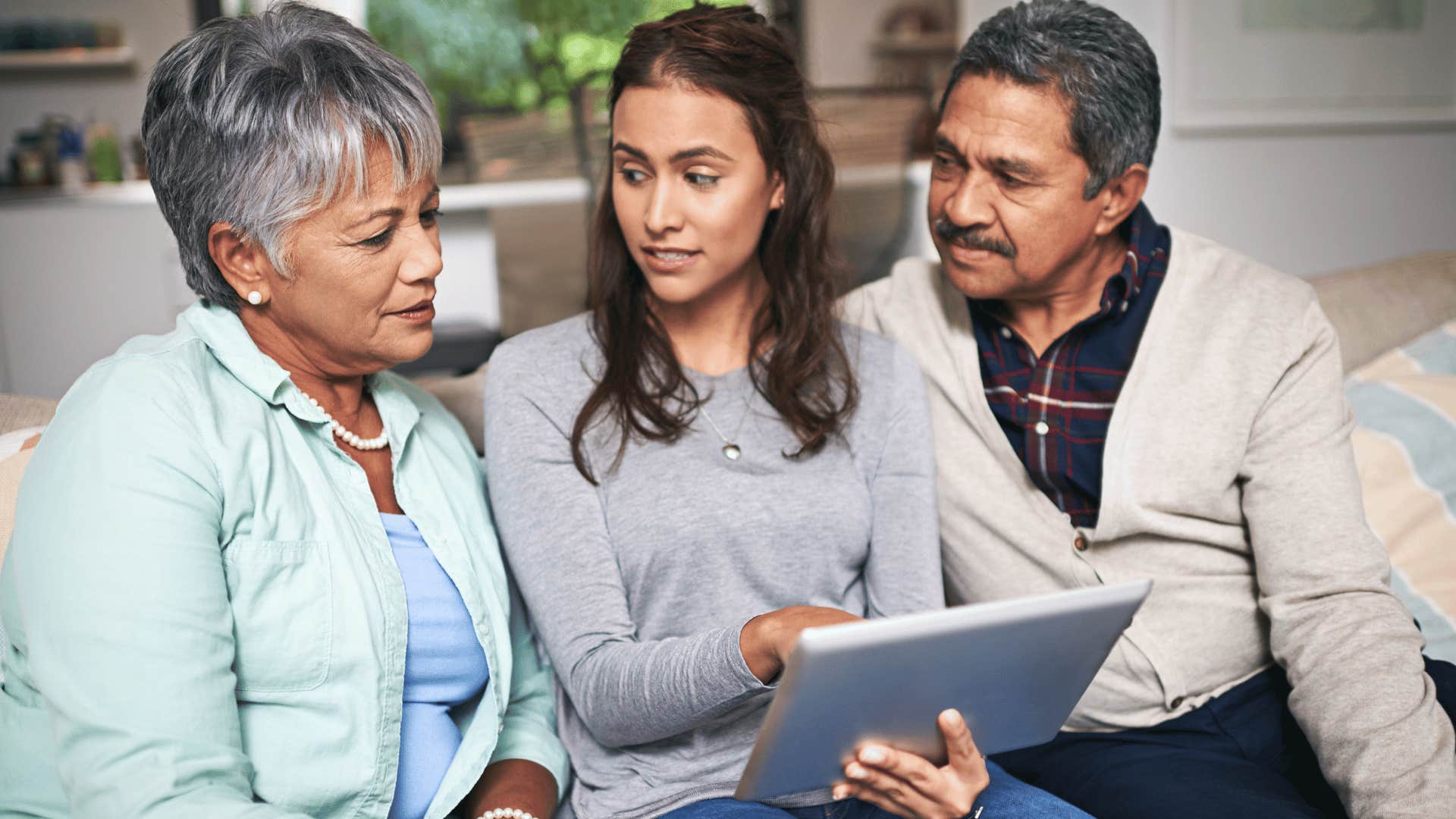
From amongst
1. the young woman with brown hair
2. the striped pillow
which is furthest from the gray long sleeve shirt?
the striped pillow

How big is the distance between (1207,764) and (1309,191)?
212cm

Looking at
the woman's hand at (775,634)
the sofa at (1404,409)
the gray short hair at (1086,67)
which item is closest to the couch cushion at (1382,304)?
the sofa at (1404,409)

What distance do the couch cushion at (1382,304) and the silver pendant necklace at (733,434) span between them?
4.11ft

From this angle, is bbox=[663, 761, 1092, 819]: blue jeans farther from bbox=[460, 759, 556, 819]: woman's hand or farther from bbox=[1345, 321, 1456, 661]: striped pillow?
bbox=[1345, 321, 1456, 661]: striped pillow

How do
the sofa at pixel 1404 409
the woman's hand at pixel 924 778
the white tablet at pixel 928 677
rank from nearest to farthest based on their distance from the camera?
the white tablet at pixel 928 677
the woman's hand at pixel 924 778
the sofa at pixel 1404 409

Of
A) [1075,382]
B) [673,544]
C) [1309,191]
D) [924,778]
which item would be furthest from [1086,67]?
[1309,191]

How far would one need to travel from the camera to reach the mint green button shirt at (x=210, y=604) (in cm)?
92

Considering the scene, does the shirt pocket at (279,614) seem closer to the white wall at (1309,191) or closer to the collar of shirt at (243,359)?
the collar of shirt at (243,359)

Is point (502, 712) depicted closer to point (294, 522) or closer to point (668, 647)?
point (668, 647)

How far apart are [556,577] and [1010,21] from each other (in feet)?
3.00

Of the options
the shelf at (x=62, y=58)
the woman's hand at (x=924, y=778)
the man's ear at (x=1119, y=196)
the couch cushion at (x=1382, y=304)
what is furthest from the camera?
the shelf at (x=62, y=58)

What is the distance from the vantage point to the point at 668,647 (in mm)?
1182

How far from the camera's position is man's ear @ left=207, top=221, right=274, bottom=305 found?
43.7 inches

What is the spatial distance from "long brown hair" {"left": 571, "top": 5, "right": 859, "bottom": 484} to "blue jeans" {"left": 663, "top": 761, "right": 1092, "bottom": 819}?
1.29 feet
